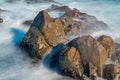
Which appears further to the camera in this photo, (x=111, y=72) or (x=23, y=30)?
(x=23, y=30)

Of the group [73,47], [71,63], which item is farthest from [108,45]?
[71,63]

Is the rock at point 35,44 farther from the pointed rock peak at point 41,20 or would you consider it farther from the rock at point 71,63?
the rock at point 71,63

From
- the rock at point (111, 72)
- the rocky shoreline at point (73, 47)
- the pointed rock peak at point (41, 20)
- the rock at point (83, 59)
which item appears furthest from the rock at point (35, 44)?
the rock at point (111, 72)

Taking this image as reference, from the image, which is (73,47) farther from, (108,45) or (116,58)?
(116,58)

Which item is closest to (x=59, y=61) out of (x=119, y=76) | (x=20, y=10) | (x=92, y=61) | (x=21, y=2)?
(x=92, y=61)

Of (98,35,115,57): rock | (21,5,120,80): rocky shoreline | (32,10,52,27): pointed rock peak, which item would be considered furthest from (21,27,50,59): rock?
(98,35,115,57): rock

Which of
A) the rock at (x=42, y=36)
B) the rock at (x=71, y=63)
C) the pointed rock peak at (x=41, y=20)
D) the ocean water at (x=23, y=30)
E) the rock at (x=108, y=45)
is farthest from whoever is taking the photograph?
the pointed rock peak at (x=41, y=20)
